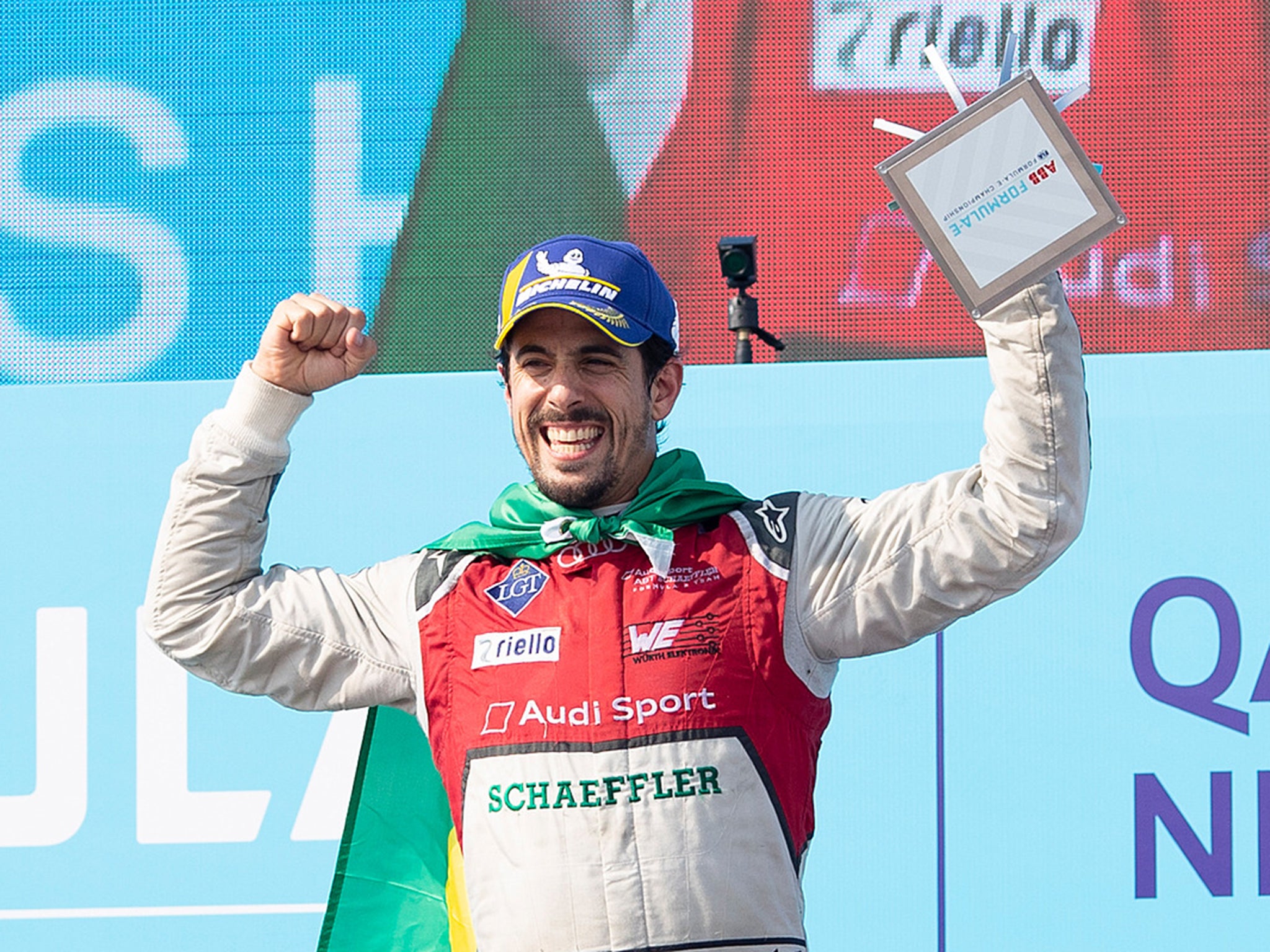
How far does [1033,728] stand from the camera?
255cm

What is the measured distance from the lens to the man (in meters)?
1.62

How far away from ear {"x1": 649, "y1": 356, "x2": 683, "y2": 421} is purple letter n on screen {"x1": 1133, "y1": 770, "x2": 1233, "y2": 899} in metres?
1.10

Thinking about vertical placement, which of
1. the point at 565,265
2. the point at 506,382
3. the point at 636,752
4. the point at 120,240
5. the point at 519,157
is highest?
the point at 519,157

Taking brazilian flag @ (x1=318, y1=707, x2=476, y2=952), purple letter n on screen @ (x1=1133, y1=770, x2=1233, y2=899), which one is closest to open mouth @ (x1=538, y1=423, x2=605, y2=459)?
brazilian flag @ (x1=318, y1=707, x2=476, y2=952)

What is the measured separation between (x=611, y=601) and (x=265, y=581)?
0.40 metres

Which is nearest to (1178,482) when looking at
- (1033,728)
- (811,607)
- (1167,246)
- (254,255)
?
(1033,728)

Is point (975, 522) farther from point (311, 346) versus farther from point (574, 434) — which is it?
point (311, 346)

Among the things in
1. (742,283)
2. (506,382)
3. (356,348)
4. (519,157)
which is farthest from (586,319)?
(519,157)

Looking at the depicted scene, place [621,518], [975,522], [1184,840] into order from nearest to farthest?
[975,522] < [621,518] < [1184,840]

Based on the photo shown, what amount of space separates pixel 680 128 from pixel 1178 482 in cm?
227

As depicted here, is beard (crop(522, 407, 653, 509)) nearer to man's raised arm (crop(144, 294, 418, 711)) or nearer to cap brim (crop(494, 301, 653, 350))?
cap brim (crop(494, 301, 653, 350))

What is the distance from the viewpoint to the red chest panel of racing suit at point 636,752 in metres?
1.62

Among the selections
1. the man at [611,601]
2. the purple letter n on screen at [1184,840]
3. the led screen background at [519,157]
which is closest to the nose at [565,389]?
the man at [611,601]

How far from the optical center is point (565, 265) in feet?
5.93
